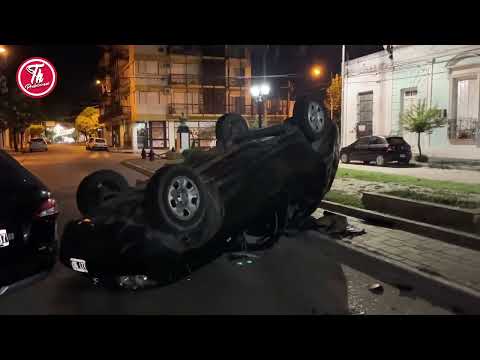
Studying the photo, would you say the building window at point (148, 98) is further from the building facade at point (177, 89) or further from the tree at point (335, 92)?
the tree at point (335, 92)

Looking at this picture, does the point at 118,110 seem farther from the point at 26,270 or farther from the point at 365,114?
the point at 26,270

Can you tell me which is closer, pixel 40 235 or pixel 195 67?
pixel 40 235

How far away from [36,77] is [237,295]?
22.5ft

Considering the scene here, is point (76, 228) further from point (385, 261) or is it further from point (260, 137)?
point (385, 261)

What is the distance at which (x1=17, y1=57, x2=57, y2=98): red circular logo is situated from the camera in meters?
8.35

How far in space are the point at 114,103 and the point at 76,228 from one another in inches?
2153

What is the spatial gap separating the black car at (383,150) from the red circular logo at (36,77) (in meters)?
13.8

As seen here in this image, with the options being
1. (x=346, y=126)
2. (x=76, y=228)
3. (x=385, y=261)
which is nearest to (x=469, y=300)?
(x=385, y=261)

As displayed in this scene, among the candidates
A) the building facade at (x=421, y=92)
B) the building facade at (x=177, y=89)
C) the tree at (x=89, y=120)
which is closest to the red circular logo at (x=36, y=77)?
the building facade at (x=421, y=92)

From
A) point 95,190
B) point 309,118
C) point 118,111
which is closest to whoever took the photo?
point 95,190

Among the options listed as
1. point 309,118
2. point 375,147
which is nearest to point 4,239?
point 309,118

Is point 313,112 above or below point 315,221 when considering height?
above

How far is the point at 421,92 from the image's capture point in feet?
65.9
